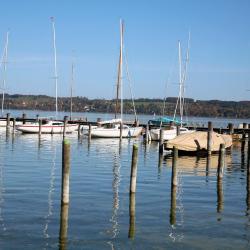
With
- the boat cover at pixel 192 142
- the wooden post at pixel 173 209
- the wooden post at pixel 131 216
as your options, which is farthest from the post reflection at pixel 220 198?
the boat cover at pixel 192 142

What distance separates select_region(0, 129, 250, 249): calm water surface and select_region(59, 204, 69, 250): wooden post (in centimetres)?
9

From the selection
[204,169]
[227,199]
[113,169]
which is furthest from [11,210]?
[204,169]

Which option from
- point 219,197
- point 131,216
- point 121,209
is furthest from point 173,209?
point 219,197

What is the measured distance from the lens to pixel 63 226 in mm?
17875

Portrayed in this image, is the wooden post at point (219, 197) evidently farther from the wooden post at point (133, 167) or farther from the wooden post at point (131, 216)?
the wooden post at point (133, 167)

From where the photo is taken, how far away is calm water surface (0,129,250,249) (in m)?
16.7

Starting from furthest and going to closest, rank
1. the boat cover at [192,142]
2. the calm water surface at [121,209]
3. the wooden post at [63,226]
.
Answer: the boat cover at [192,142]
the calm water surface at [121,209]
the wooden post at [63,226]

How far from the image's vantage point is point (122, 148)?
55031 mm

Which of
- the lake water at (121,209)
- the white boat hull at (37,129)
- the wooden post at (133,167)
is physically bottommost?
the lake water at (121,209)

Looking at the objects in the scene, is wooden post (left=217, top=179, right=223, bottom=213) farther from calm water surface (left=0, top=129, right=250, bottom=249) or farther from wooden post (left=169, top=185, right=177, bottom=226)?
wooden post (left=169, top=185, right=177, bottom=226)

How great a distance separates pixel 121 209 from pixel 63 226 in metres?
3.80

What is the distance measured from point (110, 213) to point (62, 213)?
2.15 m

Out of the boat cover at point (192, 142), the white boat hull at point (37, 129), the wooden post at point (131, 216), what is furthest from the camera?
the white boat hull at point (37, 129)

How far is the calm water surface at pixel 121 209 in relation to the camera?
16688mm
